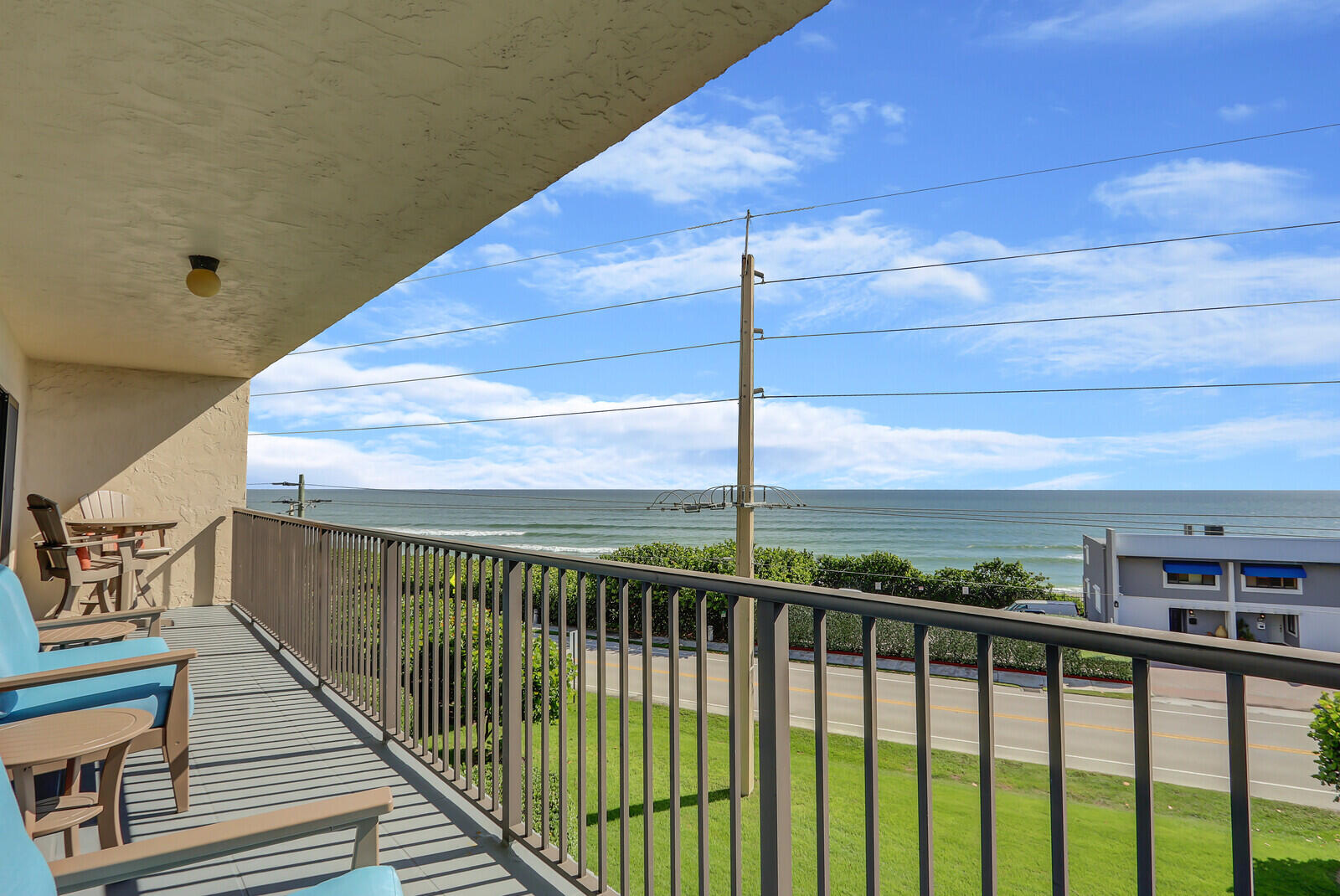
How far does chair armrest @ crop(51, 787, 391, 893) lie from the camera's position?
107 centimetres

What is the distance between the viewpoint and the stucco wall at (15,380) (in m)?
4.62

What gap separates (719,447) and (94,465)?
5022 cm

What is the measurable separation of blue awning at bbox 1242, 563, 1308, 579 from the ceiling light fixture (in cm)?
2928

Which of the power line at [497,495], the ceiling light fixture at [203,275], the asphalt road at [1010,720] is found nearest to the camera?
the ceiling light fixture at [203,275]

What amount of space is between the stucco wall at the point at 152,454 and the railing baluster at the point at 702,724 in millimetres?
6599

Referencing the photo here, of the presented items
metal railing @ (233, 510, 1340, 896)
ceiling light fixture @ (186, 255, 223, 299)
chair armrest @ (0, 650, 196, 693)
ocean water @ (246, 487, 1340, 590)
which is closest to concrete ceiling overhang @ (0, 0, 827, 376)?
ceiling light fixture @ (186, 255, 223, 299)

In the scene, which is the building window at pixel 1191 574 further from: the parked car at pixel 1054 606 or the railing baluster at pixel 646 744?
the railing baluster at pixel 646 744

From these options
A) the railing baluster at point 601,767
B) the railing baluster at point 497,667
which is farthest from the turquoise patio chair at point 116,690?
the railing baluster at point 601,767

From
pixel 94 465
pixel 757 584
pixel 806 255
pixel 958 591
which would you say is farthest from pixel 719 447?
pixel 757 584

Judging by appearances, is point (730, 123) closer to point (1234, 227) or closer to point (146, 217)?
point (1234, 227)

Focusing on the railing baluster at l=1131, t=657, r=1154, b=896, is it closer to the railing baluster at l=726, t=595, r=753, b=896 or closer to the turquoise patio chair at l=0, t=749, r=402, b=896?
the railing baluster at l=726, t=595, r=753, b=896

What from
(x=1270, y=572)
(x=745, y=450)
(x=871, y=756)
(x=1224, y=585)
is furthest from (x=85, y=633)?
(x=1270, y=572)

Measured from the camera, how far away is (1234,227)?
1939 inches

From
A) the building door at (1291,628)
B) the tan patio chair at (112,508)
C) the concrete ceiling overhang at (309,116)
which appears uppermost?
the concrete ceiling overhang at (309,116)
